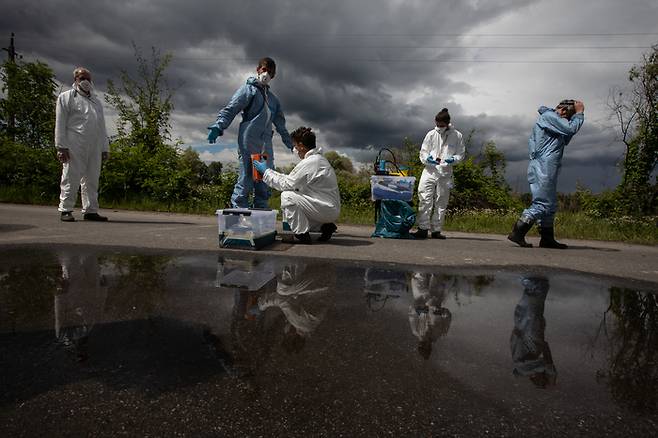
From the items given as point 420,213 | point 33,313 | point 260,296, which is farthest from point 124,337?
point 420,213

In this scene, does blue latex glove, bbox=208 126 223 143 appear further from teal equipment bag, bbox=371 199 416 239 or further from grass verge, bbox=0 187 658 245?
grass verge, bbox=0 187 658 245

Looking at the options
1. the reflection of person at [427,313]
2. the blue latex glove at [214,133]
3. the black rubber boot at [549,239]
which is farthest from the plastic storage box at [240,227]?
the black rubber boot at [549,239]

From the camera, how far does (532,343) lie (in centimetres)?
189

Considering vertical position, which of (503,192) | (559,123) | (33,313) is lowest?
(33,313)

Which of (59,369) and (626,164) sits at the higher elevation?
(626,164)

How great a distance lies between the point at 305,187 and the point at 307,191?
61 mm

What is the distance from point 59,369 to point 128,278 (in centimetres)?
144

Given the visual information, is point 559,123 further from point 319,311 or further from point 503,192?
point 503,192

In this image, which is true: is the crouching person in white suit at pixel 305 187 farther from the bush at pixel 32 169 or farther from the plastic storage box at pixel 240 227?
the bush at pixel 32 169

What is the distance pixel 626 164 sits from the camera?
473 inches

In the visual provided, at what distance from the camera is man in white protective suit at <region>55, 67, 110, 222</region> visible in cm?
619

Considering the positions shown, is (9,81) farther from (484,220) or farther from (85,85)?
(484,220)

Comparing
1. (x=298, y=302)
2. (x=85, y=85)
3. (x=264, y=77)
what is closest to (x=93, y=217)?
(x=85, y=85)

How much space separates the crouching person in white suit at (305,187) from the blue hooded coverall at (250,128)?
80 cm
